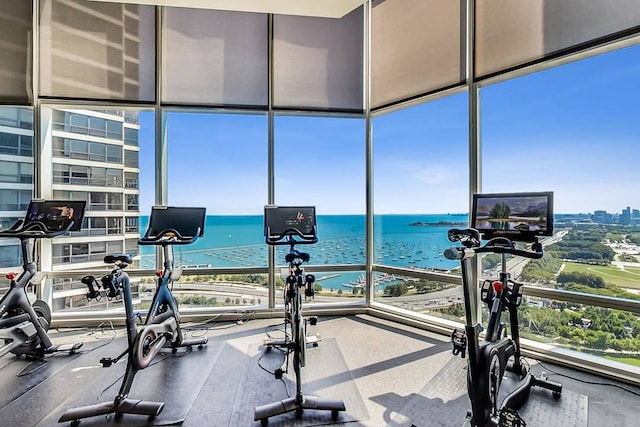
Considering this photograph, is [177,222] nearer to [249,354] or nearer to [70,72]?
[249,354]

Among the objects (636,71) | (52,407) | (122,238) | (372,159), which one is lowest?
(52,407)

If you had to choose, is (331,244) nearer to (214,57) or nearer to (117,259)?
(117,259)

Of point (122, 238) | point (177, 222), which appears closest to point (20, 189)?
point (122, 238)

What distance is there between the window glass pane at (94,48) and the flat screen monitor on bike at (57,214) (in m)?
1.58

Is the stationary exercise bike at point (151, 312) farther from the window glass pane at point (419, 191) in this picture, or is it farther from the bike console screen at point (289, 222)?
the window glass pane at point (419, 191)

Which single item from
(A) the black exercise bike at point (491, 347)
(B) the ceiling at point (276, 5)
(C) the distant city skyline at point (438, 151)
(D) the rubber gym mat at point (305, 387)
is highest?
(B) the ceiling at point (276, 5)

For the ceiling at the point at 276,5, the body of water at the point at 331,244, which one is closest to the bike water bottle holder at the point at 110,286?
the body of water at the point at 331,244

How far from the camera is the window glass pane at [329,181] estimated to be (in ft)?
15.0

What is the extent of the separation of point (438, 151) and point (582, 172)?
148 centimetres

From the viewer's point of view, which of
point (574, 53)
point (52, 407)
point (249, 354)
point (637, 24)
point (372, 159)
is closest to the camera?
point (52, 407)

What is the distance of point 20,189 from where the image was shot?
409 cm

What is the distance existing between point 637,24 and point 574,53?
0.42 meters

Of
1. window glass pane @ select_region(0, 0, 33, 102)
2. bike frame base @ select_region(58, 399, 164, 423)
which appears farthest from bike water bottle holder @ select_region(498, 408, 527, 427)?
window glass pane @ select_region(0, 0, 33, 102)

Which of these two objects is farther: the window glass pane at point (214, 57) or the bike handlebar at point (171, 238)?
the window glass pane at point (214, 57)
